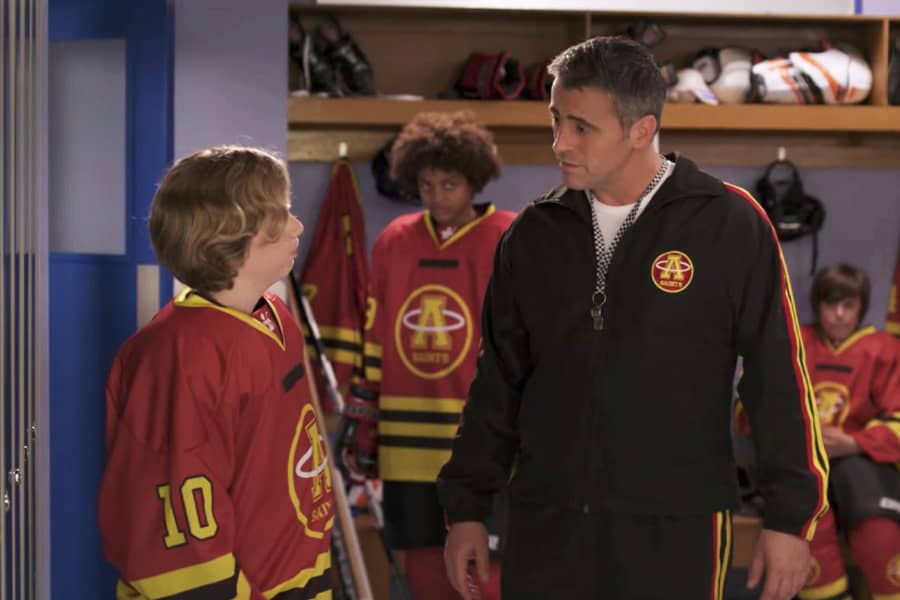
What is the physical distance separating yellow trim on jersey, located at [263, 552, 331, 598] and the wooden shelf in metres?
2.33

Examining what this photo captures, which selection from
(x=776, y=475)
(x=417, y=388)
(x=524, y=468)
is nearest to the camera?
(x=776, y=475)

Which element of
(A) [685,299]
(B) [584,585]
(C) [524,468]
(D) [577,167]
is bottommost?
(B) [584,585]

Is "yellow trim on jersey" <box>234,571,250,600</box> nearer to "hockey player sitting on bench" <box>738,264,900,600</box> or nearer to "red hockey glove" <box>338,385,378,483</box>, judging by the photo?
"red hockey glove" <box>338,385,378,483</box>

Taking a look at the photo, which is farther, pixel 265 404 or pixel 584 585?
pixel 584 585

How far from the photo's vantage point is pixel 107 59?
3068 millimetres

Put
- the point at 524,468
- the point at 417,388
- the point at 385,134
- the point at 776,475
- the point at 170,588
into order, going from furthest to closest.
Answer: the point at 385,134, the point at 417,388, the point at 524,468, the point at 776,475, the point at 170,588

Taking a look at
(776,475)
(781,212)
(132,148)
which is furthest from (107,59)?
(781,212)

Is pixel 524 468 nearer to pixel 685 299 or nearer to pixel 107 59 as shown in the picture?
pixel 685 299

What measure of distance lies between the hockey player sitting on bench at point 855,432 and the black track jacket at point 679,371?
6.30 ft

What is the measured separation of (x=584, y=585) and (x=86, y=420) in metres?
1.50

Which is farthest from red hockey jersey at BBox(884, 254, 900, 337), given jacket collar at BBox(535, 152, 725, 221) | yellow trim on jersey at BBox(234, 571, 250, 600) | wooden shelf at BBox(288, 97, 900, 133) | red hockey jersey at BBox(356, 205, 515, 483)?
yellow trim on jersey at BBox(234, 571, 250, 600)

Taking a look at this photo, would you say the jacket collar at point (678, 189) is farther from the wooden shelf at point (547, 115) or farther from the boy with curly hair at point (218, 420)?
the wooden shelf at point (547, 115)

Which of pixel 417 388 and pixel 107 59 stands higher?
pixel 107 59

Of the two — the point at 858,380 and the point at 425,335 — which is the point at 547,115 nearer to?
the point at 425,335
